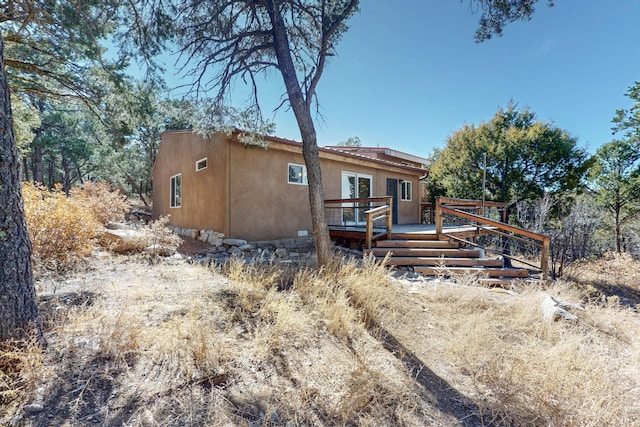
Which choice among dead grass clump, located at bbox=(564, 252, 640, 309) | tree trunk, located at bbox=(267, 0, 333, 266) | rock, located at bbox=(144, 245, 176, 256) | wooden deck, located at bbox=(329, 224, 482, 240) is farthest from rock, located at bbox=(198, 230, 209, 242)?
dead grass clump, located at bbox=(564, 252, 640, 309)

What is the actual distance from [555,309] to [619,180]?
1411cm

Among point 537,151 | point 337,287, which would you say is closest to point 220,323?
point 337,287

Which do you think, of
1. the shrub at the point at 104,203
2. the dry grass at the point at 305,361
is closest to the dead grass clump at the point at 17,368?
the dry grass at the point at 305,361

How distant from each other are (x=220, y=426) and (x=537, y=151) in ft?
48.9

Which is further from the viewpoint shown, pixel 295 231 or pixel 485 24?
pixel 295 231

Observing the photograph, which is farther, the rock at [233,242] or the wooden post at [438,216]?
the rock at [233,242]

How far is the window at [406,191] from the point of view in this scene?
12.6 m

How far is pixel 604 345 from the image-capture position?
344 cm

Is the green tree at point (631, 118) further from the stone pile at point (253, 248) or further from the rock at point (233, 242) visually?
the rock at point (233, 242)

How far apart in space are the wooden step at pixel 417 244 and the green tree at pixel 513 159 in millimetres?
8105

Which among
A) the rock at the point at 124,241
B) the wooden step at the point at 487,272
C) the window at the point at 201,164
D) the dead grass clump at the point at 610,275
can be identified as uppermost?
the window at the point at 201,164

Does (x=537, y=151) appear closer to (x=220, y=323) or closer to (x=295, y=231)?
(x=295, y=231)

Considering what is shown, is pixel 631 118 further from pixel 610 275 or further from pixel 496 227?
pixel 496 227

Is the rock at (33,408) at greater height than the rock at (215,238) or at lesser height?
lesser
